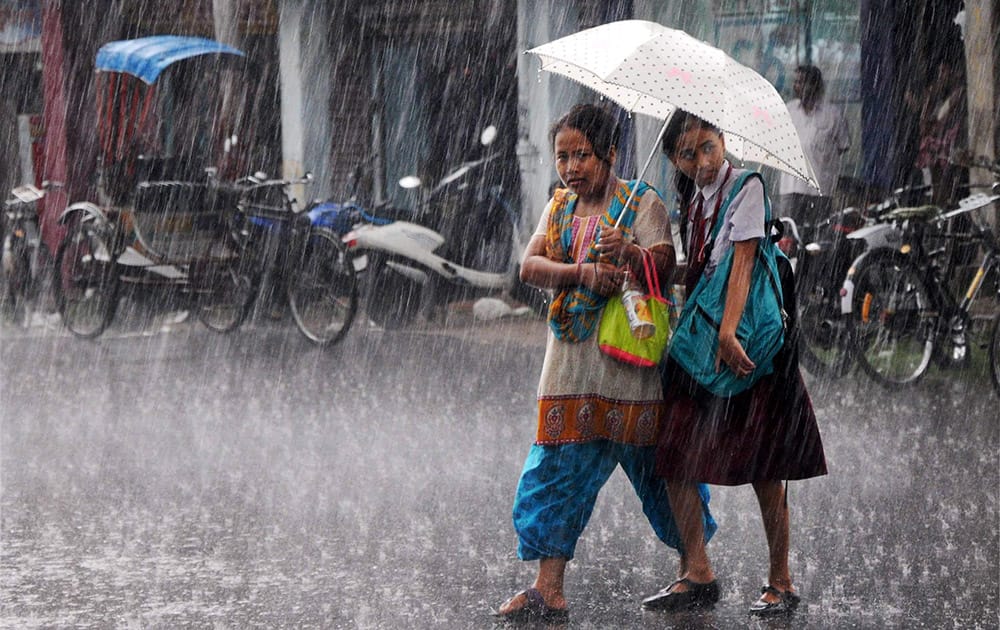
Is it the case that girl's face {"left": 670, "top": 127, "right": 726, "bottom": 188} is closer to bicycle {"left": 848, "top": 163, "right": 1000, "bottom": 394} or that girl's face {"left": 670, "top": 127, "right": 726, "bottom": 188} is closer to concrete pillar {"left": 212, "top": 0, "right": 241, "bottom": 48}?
bicycle {"left": 848, "top": 163, "right": 1000, "bottom": 394}

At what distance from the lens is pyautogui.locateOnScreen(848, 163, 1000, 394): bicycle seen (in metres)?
9.01

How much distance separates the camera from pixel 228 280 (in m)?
12.3

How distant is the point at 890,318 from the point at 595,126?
4.96m

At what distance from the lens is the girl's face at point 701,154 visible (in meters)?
4.56

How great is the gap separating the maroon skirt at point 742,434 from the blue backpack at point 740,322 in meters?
0.05

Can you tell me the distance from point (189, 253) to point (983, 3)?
725 cm

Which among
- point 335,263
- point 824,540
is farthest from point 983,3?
point 824,540

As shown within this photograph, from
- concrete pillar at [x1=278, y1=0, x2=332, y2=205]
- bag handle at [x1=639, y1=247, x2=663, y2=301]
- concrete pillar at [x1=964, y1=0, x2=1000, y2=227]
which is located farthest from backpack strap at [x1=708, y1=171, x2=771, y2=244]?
concrete pillar at [x1=278, y1=0, x2=332, y2=205]

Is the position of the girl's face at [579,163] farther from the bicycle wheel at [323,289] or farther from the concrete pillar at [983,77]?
the concrete pillar at [983,77]

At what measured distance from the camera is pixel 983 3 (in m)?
13.6

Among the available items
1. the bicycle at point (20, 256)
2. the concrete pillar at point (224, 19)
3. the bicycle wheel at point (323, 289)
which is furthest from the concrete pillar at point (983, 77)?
the bicycle at point (20, 256)

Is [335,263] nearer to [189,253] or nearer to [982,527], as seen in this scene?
[189,253]

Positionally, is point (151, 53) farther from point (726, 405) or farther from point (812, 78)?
point (726, 405)

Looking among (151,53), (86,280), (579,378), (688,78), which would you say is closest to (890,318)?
(579,378)
